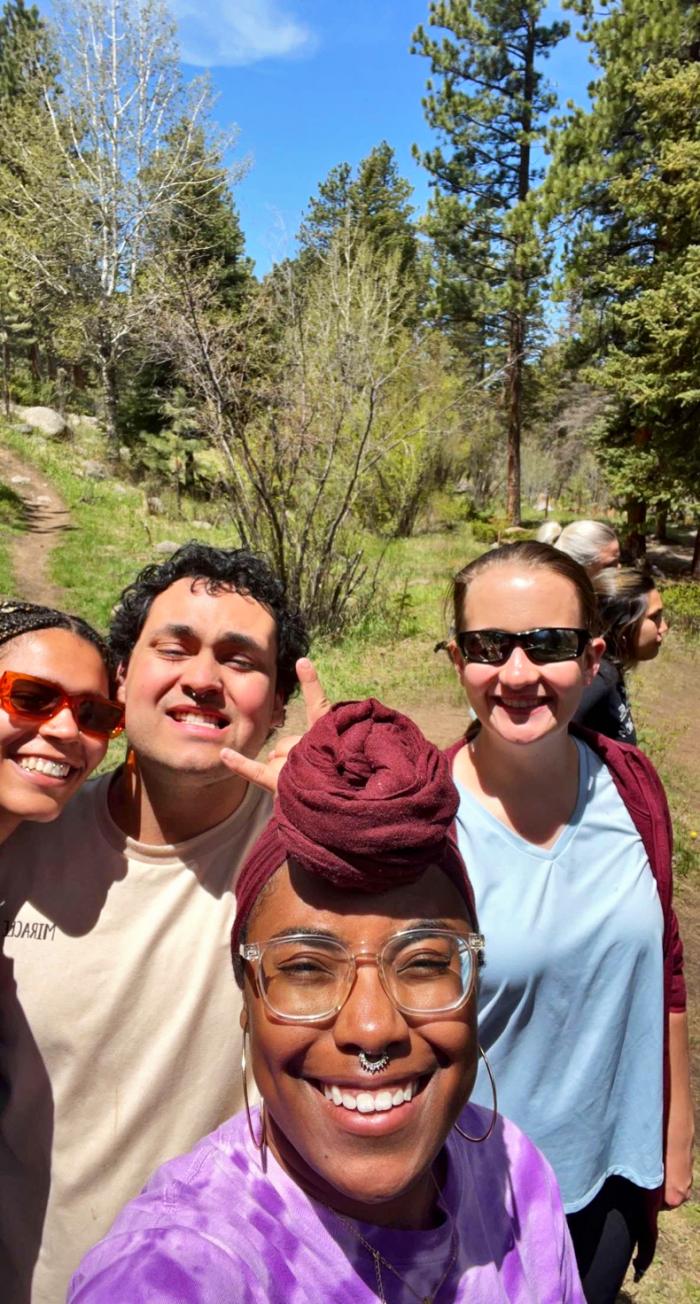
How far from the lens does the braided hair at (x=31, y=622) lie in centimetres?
149

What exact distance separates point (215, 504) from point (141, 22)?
1240 centimetres

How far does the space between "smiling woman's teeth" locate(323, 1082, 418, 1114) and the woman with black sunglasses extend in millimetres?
642

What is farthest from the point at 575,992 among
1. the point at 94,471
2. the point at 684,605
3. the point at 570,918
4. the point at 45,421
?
the point at 45,421

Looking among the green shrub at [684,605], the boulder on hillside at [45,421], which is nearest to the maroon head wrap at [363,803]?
the green shrub at [684,605]

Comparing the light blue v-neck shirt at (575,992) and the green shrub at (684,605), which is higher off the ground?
the light blue v-neck shirt at (575,992)

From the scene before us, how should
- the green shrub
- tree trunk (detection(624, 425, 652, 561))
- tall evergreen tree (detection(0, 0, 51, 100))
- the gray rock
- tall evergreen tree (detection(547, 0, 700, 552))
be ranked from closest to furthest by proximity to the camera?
the green shrub
tall evergreen tree (detection(547, 0, 700, 552))
tree trunk (detection(624, 425, 652, 561))
the gray rock
tall evergreen tree (detection(0, 0, 51, 100))

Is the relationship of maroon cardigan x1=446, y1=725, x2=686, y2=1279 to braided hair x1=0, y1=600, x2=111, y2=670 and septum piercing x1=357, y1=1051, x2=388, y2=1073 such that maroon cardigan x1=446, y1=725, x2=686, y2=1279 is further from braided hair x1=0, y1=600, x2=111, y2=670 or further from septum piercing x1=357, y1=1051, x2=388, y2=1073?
septum piercing x1=357, y1=1051, x2=388, y2=1073

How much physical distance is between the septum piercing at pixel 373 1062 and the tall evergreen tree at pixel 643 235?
47.4ft

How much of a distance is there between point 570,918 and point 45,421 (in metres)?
23.0

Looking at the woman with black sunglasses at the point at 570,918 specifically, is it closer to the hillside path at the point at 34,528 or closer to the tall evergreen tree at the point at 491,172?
the hillside path at the point at 34,528

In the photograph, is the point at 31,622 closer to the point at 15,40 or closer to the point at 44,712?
the point at 44,712

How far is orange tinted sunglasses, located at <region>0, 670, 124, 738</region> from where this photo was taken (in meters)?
1.43

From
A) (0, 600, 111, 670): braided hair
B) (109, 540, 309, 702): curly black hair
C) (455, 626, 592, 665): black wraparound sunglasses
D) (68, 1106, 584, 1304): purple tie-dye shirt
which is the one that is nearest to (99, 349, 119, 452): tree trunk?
(109, 540, 309, 702): curly black hair

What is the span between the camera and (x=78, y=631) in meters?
1.56
